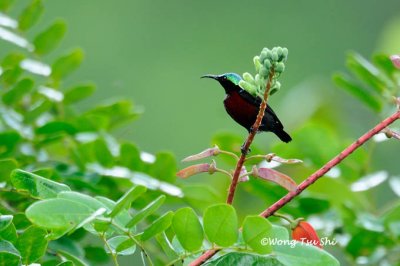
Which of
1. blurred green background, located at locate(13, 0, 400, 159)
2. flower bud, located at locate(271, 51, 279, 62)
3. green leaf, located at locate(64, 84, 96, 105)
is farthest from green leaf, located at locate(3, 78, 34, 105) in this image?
blurred green background, located at locate(13, 0, 400, 159)

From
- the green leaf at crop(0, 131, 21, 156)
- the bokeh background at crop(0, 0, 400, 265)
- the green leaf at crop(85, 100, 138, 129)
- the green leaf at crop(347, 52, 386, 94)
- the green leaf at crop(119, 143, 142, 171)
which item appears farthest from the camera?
the bokeh background at crop(0, 0, 400, 265)

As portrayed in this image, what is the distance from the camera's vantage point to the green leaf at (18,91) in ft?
7.59

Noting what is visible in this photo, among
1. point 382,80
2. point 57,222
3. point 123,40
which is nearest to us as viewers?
point 57,222

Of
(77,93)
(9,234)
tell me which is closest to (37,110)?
(77,93)

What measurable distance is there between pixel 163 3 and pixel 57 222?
45.6ft

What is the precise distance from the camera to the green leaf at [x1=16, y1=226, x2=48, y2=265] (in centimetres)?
154

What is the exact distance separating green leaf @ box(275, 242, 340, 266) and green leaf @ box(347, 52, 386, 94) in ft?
3.70

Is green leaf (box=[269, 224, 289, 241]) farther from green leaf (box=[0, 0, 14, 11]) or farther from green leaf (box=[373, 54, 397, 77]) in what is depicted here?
green leaf (box=[0, 0, 14, 11])

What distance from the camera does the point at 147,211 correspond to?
1451 mm

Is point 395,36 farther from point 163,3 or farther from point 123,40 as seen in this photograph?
point 163,3

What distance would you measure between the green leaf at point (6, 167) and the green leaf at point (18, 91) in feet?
1.56

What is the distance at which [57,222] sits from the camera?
1.35 m

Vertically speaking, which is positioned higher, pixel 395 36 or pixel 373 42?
pixel 395 36

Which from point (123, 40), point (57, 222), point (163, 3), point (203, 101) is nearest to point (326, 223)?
point (57, 222)
